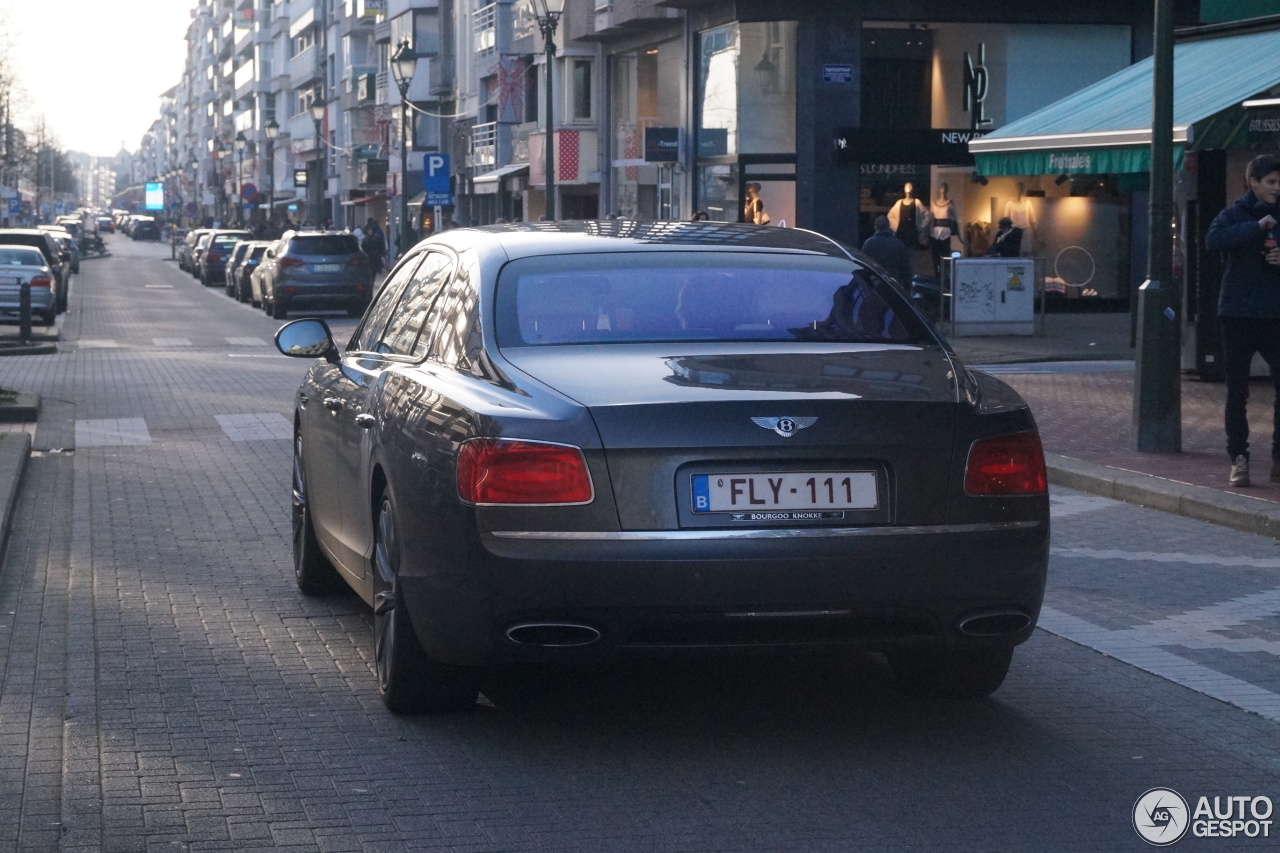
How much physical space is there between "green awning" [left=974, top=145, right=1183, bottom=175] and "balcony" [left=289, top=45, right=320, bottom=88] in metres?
75.7

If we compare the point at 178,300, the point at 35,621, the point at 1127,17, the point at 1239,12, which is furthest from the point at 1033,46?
the point at 35,621

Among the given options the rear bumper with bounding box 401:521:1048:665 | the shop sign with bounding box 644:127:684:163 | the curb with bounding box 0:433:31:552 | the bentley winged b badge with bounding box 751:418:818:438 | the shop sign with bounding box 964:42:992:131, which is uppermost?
the shop sign with bounding box 964:42:992:131

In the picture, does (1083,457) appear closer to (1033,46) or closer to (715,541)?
(715,541)

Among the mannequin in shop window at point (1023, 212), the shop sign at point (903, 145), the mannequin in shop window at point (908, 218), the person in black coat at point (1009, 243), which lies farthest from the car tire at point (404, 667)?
the mannequin in shop window at point (1023, 212)

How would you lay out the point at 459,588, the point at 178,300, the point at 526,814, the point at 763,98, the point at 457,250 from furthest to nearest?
the point at 178,300 → the point at 763,98 → the point at 457,250 → the point at 459,588 → the point at 526,814

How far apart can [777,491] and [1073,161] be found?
1291 cm

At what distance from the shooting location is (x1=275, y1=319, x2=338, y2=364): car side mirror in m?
7.41

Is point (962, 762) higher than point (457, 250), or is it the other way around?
point (457, 250)

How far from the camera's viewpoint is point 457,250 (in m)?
6.47

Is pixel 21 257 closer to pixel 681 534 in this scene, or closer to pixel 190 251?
pixel 681 534

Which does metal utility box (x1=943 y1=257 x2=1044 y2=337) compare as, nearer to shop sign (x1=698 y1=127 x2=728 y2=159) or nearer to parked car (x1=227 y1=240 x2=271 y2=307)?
shop sign (x1=698 y1=127 x2=728 y2=159)

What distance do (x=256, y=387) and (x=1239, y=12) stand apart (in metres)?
10.2

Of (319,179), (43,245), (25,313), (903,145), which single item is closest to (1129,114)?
(903,145)

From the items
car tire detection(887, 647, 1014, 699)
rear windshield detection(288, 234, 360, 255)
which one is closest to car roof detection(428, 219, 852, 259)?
car tire detection(887, 647, 1014, 699)
